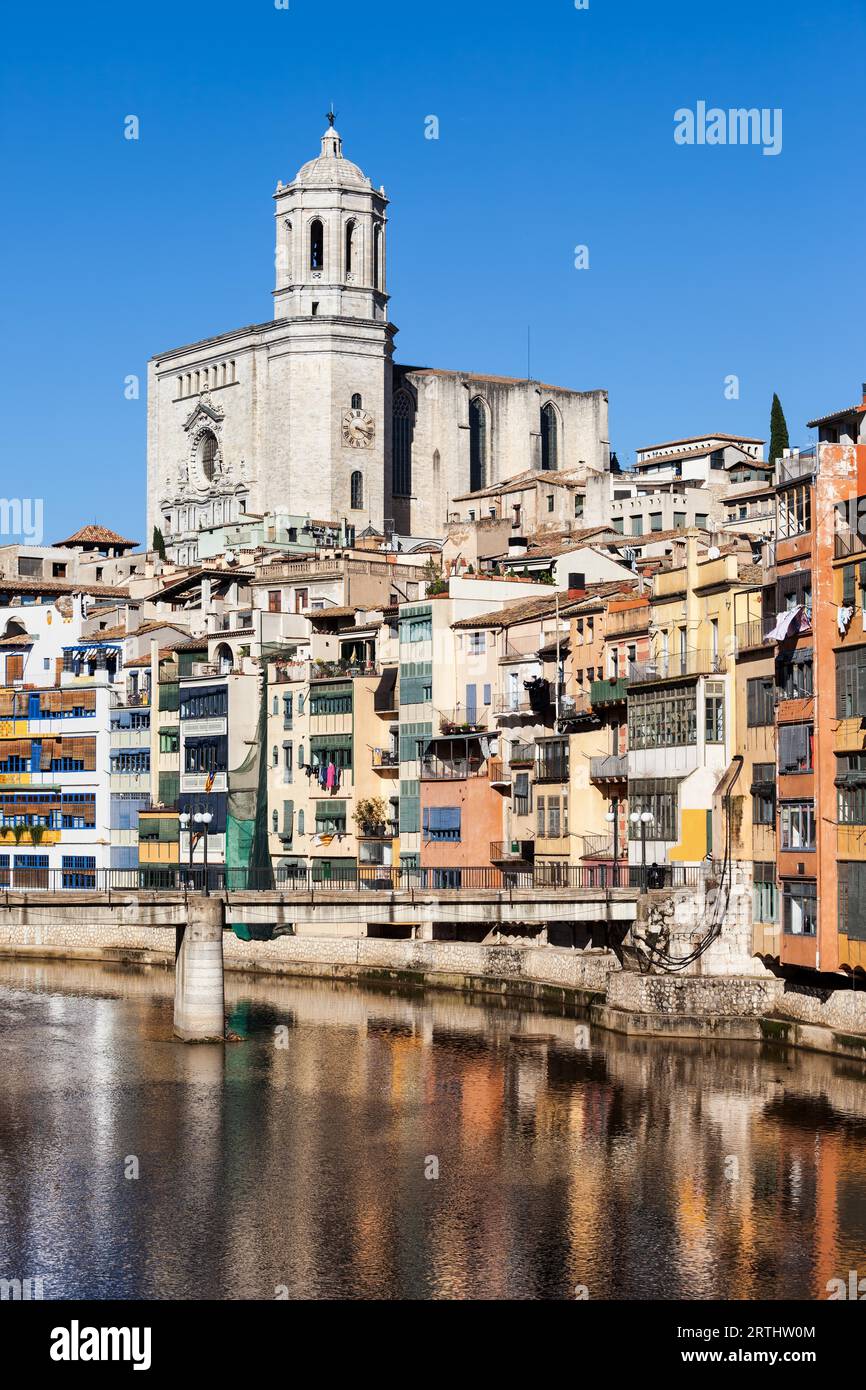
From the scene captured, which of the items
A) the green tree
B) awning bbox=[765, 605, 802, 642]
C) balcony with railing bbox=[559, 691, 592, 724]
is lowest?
balcony with railing bbox=[559, 691, 592, 724]

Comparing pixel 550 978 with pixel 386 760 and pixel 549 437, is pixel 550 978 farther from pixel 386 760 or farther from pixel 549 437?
pixel 549 437

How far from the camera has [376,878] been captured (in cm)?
8050

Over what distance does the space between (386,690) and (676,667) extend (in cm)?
2008

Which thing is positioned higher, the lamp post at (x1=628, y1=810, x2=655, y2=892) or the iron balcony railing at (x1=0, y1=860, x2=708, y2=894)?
the lamp post at (x1=628, y1=810, x2=655, y2=892)

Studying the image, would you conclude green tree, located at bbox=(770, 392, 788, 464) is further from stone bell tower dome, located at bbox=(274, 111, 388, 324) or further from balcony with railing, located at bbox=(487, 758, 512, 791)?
balcony with railing, located at bbox=(487, 758, 512, 791)

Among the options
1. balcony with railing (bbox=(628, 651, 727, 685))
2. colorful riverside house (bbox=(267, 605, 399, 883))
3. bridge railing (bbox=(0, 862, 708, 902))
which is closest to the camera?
balcony with railing (bbox=(628, 651, 727, 685))

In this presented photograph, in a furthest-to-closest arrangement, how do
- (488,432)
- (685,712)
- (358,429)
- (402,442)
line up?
(488,432) → (402,442) → (358,429) → (685,712)

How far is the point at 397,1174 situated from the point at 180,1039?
1810cm

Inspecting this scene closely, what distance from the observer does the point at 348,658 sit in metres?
89.0

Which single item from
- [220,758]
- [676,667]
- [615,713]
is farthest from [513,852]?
[220,758]

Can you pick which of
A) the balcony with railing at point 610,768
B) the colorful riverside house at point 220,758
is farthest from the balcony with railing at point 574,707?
the colorful riverside house at point 220,758

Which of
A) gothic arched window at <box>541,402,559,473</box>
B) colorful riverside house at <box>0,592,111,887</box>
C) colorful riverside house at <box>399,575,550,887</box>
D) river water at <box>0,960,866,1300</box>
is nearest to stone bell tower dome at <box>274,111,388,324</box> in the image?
gothic arched window at <box>541,402,559,473</box>

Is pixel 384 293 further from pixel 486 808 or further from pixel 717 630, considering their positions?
pixel 717 630

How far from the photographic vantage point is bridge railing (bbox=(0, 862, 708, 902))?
6438 cm
